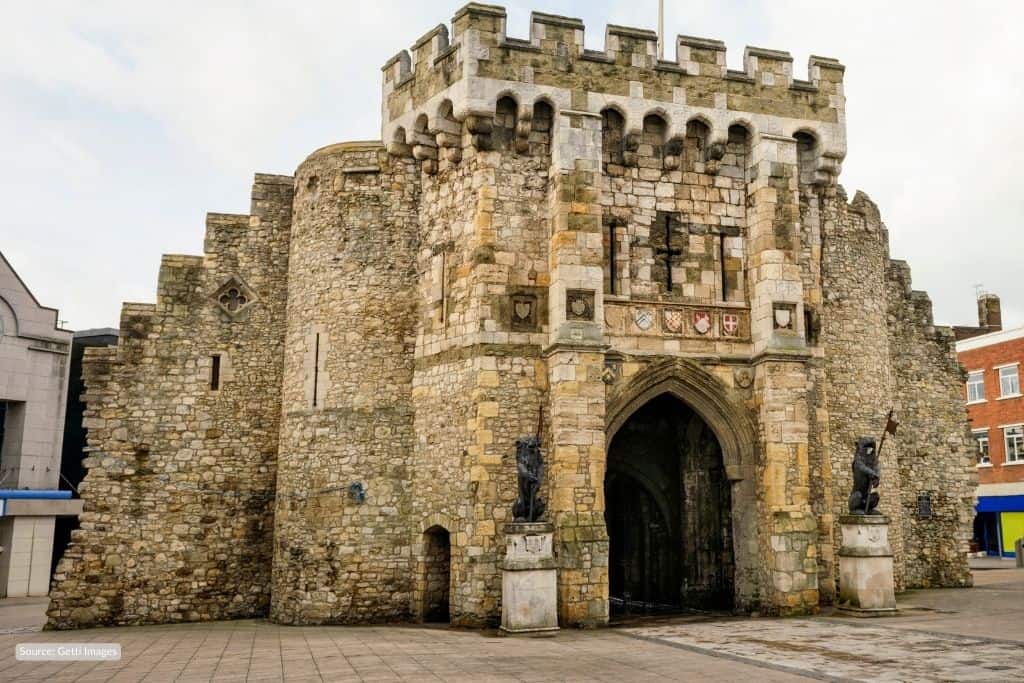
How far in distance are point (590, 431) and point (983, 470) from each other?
92.9ft

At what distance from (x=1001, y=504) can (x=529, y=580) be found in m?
29.2

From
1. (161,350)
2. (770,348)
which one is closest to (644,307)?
(770,348)

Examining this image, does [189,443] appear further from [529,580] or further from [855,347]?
[855,347]

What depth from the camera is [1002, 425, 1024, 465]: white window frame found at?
34719 mm

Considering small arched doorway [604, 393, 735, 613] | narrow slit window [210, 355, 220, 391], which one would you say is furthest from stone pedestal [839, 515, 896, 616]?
narrow slit window [210, 355, 220, 391]

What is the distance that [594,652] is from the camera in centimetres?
1172

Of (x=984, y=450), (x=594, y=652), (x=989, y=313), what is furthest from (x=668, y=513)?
(x=989, y=313)

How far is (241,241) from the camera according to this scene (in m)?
19.1

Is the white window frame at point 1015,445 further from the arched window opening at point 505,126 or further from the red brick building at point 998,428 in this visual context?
the arched window opening at point 505,126

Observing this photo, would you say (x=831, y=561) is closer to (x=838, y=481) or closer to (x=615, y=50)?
(x=838, y=481)

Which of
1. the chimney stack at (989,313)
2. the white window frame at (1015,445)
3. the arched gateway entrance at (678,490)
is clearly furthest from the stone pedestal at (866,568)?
the chimney stack at (989,313)

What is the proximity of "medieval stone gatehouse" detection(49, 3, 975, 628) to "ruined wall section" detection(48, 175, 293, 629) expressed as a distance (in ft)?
0.15

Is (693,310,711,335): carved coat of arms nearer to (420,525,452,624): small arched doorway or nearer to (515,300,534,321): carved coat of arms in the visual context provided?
(515,300,534,321): carved coat of arms

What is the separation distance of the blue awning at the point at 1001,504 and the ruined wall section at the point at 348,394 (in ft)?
92.2
